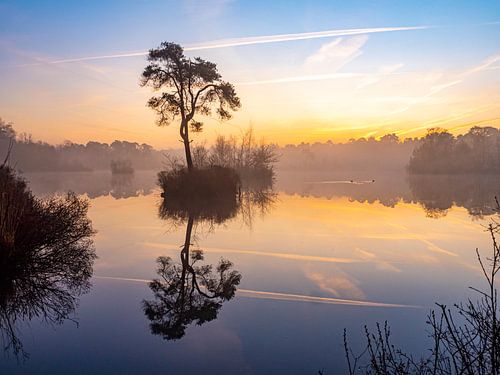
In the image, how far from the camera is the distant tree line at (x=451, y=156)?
67875 mm

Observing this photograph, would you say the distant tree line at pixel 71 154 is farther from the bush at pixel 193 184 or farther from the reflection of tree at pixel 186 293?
the reflection of tree at pixel 186 293

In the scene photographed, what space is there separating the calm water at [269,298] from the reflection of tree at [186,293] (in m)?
0.16

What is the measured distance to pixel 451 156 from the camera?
69688 mm

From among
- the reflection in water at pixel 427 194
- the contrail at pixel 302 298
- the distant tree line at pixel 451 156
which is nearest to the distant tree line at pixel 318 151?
the distant tree line at pixel 451 156

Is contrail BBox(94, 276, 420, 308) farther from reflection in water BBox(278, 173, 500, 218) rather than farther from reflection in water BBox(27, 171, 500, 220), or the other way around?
reflection in water BBox(278, 173, 500, 218)

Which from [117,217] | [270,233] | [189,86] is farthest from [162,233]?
[189,86]

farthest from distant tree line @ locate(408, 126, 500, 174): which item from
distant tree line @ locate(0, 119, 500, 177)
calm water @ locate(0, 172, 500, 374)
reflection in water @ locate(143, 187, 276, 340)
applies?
reflection in water @ locate(143, 187, 276, 340)

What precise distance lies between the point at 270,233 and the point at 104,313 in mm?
7131

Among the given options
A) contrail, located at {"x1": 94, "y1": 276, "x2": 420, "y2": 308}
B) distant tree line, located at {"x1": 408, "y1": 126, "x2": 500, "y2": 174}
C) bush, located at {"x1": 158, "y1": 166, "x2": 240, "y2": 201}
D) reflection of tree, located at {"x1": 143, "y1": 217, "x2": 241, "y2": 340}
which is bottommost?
contrail, located at {"x1": 94, "y1": 276, "x2": 420, "y2": 308}

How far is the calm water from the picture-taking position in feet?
13.5

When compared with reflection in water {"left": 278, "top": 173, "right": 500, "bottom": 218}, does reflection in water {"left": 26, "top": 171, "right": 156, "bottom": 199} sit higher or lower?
higher

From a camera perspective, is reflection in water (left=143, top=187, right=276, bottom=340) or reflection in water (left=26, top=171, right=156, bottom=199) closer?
reflection in water (left=143, top=187, right=276, bottom=340)

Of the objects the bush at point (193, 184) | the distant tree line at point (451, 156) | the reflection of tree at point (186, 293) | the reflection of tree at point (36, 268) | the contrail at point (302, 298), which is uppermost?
the distant tree line at point (451, 156)

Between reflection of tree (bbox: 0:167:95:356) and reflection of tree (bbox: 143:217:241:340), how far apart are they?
131 centimetres
